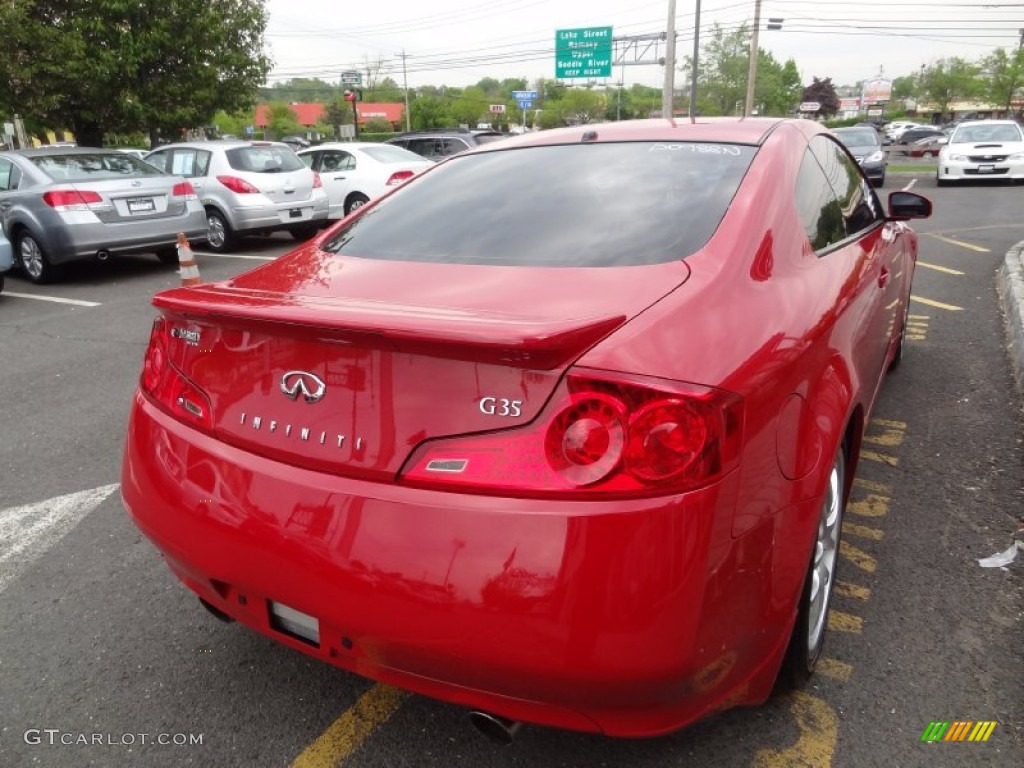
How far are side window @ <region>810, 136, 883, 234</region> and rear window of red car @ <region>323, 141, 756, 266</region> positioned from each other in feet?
2.14

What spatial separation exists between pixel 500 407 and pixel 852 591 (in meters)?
1.79

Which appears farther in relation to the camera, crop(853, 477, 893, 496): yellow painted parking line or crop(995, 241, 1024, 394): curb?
crop(995, 241, 1024, 394): curb

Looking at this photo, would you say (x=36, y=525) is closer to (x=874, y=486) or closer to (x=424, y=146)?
(x=874, y=486)

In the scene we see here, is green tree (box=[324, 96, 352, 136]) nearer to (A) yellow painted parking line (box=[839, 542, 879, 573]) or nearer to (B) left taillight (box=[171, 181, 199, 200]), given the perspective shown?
(B) left taillight (box=[171, 181, 199, 200])

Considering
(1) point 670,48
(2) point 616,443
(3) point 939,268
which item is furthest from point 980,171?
(2) point 616,443

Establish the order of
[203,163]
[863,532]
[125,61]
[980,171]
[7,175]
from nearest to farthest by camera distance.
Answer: [863,532] < [7,175] < [203,163] < [125,61] < [980,171]

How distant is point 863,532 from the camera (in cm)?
305

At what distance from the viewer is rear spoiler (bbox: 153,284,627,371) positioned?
1.49 meters

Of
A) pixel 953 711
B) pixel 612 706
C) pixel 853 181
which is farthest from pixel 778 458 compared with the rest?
pixel 853 181

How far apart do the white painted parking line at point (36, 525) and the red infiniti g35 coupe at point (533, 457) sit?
52.8 inches

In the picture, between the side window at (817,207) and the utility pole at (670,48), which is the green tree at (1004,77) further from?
the side window at (817,207)

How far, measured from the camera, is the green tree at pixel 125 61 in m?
15.8

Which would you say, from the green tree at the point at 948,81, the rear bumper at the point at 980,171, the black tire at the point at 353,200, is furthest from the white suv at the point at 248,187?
the green tree at the point at 948,81

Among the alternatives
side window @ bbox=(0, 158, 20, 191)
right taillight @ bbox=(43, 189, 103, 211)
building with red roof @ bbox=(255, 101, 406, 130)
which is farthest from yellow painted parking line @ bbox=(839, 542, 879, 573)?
building with red roof @ bbox=(255, 101, 406, 130)
